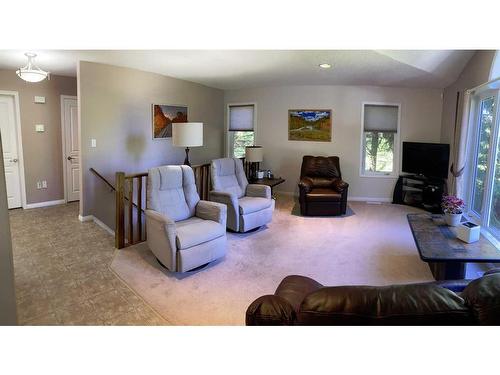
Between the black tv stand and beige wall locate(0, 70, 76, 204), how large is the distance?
591 cm

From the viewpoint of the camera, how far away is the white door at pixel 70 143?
5785 millimetres

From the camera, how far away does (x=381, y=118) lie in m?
6.48

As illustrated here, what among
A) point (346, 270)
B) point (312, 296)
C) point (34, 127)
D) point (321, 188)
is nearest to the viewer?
point (312, 296)

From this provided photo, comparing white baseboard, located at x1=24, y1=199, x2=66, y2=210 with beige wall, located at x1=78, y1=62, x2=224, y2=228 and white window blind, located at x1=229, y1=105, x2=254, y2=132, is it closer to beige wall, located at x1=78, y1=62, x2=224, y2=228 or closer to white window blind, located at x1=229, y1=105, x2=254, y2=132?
beige wall, located at x1=78, y1=62, x2=224, y2=228

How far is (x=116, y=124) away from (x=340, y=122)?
156 inches

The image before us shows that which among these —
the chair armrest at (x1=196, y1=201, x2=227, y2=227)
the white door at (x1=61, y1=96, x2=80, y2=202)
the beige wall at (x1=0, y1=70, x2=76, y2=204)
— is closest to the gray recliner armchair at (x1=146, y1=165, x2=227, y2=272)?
the chair armrest at (x1=196, y1=201, x2=227, y2=227)

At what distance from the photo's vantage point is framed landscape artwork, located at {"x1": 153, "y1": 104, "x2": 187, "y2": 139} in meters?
5.68

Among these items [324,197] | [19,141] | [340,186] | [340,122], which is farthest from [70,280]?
[340,122]

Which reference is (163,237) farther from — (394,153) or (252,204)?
(394,153)

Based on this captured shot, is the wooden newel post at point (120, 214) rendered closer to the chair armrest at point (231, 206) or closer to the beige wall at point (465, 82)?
the chair armrest at point (231, 206)

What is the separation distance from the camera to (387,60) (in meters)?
4.40
